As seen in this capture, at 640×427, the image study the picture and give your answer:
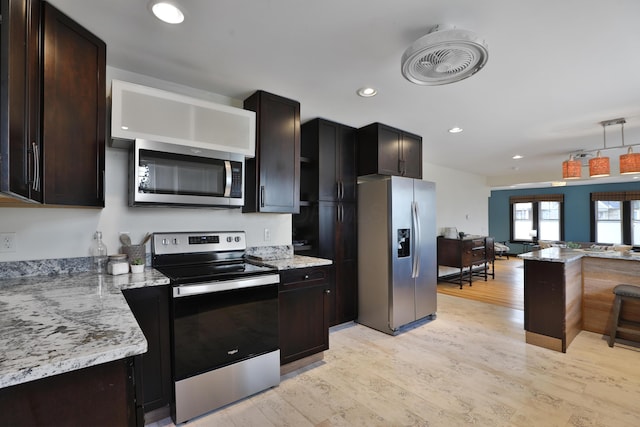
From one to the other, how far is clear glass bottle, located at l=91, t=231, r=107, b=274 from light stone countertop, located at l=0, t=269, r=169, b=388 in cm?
40

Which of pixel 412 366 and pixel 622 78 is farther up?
pixel 622 78

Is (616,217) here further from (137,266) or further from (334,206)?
(137,266)

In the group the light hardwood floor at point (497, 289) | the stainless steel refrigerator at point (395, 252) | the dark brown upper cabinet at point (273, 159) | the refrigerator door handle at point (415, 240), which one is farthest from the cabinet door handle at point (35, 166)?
the light hardwood floor at point (497, 289)

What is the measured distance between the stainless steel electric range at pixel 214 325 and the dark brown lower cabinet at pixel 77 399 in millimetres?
978

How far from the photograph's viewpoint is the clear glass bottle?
79.4 inches

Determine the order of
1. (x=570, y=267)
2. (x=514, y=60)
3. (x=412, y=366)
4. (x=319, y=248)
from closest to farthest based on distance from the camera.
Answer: (x=514, y=60) < (x=412, y=366) < (x=570, y=267) < (x=319, y=248)

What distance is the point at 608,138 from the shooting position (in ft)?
13.4

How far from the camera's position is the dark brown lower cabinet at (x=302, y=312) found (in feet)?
7.73

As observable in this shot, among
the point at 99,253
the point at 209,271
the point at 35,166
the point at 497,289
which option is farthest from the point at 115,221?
the point at 497,289

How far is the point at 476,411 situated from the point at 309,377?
119 cm

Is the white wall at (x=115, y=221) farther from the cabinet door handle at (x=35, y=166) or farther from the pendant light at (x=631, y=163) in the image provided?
the pendant light at (x=631, y=163)

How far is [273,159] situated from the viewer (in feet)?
8.70

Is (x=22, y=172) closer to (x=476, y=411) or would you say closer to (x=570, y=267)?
(x=476, y=411)

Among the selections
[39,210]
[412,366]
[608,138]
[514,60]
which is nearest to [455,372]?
[412,366]
